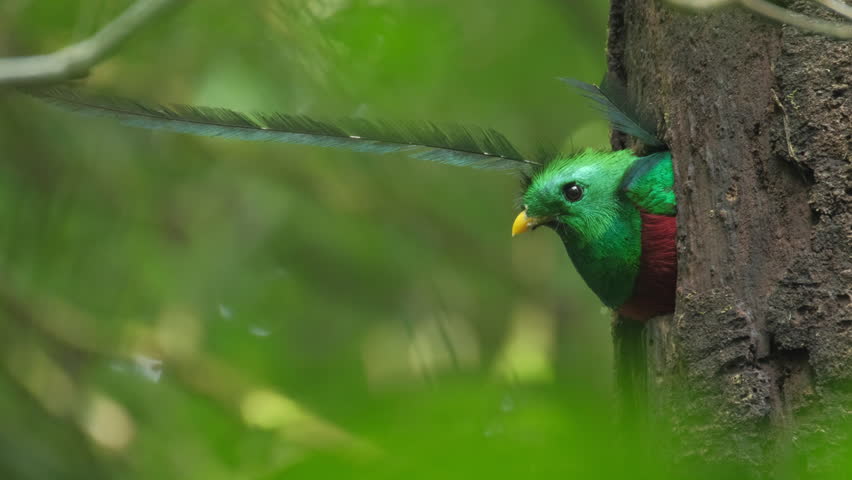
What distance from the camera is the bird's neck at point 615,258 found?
2961mm

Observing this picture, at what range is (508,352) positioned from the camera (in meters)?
5.40

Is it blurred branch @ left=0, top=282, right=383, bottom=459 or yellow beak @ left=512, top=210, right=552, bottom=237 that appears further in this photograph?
blurred branch @ left=0, top=282, right=383, bottom=459

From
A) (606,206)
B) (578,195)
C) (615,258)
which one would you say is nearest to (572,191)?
(578,195)

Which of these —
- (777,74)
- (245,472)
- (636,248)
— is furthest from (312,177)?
(777,74)

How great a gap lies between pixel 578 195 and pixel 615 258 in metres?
0.26

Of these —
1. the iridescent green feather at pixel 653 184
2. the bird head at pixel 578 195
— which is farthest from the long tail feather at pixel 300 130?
the iridescent green feather at pixel 653 184

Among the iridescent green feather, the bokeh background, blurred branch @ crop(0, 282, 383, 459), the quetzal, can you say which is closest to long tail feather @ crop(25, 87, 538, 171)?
the quetzal

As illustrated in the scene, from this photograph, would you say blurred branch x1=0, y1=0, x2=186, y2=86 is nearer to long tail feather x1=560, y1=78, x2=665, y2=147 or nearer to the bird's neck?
long tail feather x1=560, y1=78, x2=665, y2=147

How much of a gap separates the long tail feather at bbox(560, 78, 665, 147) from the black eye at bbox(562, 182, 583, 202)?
0.24m

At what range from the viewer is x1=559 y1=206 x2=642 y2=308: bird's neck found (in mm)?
2961

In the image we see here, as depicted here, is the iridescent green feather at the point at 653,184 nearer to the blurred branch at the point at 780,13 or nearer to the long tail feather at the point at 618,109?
the long tail feather at the point at 618,109

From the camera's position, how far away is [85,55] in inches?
86.9

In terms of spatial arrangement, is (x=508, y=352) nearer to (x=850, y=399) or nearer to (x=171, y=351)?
(x=171, y=351)

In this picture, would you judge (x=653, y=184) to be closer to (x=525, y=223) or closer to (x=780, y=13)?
(x=525, y=223)
